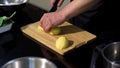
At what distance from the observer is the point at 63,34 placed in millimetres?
1083

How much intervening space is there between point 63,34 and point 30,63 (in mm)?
262

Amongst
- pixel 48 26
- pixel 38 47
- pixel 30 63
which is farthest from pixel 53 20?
pixel 30 63

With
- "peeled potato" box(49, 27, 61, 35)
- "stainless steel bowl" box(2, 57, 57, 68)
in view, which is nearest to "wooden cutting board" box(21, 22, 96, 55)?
"peeled potato" box(49, 27, 61, 35)

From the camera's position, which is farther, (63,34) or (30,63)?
(63,34)

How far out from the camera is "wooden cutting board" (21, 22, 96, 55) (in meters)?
1.00

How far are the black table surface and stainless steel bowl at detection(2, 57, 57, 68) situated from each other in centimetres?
5

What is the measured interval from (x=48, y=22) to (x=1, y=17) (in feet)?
0.65

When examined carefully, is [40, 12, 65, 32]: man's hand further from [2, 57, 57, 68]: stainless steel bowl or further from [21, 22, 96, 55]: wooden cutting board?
[2, 57, 57, 68]: stainless steel bowl

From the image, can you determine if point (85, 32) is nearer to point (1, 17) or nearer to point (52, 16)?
point (52, 16)

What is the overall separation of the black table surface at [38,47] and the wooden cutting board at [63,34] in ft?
0.06

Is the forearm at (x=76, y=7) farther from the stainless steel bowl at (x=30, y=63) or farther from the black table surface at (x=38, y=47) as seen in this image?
the stainless steel bowl at (x=30, y=63)

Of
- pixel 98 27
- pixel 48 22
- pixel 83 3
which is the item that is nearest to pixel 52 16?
pixel 48 22

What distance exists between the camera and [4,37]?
41.4 inches

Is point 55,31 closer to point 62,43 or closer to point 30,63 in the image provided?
point 62,43
